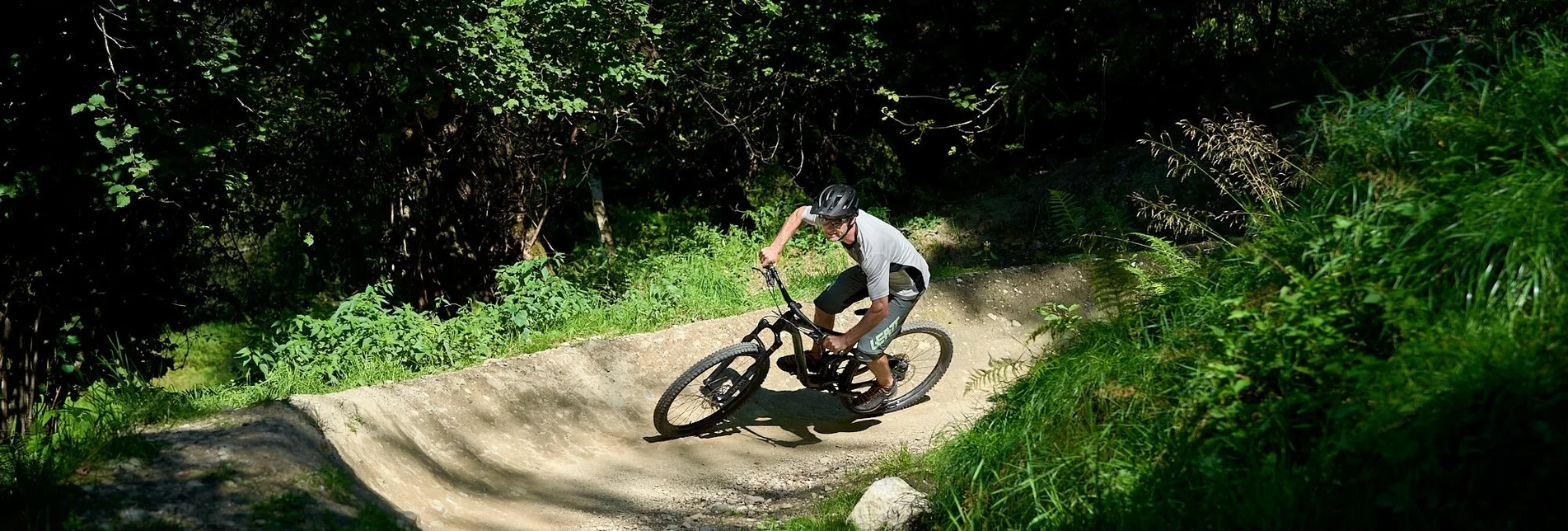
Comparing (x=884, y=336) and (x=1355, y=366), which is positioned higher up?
(x=1355, y=366)

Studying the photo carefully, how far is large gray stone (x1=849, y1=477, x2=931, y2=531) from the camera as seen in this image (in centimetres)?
550

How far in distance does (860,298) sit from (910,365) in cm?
133

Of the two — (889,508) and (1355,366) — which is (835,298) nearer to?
(889,508)

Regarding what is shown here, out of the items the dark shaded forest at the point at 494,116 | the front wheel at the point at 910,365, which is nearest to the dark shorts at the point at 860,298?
the front wheel at the point at 910,365

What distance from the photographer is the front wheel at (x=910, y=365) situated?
8336 millimetres

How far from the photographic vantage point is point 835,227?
7277mm

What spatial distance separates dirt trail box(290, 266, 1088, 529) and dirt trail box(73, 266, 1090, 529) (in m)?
0.01

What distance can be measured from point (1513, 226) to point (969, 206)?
1161 centimetres

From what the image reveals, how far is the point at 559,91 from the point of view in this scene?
11.1 metres

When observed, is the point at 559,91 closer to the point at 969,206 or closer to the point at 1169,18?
the point at 969,206

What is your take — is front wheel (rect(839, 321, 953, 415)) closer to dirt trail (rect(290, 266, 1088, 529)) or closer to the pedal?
the pedal

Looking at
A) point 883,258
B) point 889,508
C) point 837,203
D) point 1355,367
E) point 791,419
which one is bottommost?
point 791,419

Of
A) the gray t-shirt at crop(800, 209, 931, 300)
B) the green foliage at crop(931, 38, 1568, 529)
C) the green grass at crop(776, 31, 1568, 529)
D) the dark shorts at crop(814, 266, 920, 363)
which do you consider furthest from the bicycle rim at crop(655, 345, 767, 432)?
the green foliage at crop(931, 38, 1568, 529)

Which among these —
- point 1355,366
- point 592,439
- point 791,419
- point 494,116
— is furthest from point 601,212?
point 1355,366
